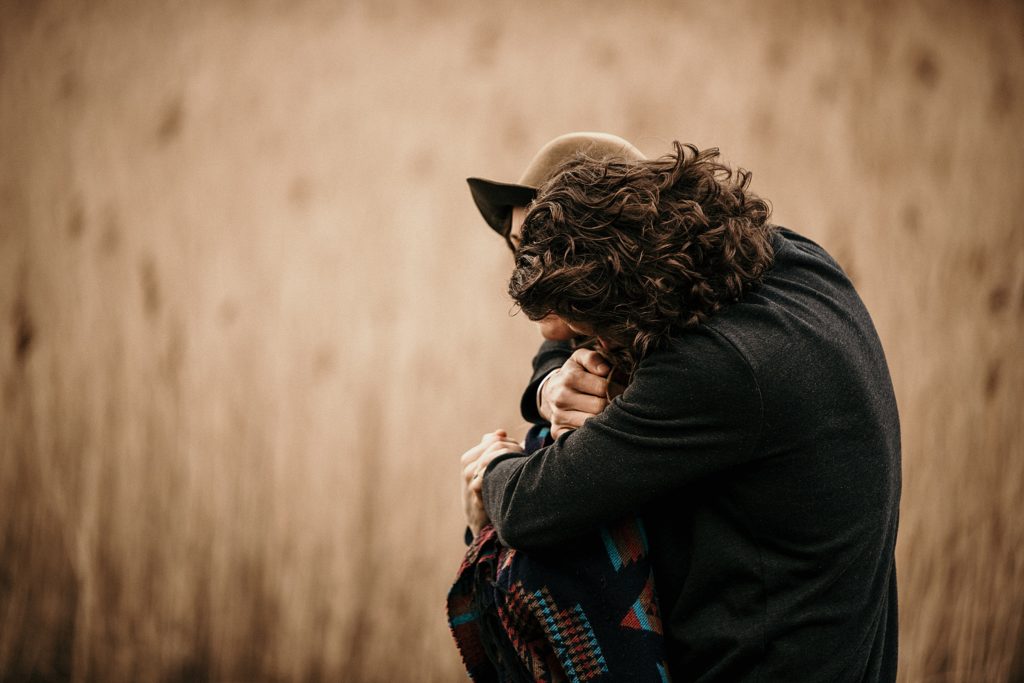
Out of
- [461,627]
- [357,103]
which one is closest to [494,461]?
[461,627]

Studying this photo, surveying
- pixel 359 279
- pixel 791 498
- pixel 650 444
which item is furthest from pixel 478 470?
pixel 359 279

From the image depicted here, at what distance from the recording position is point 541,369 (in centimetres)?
145

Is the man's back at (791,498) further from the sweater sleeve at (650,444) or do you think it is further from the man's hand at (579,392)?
the man's hand at (579,392)

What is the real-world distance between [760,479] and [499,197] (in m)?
0.69

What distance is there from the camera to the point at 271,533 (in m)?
2.39

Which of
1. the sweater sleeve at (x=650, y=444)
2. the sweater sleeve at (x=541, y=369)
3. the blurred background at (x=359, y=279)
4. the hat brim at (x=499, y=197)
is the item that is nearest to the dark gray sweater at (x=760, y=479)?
the sweater sleeve at (x=650, y=444)

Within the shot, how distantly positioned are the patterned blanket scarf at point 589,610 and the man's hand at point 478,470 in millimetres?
173

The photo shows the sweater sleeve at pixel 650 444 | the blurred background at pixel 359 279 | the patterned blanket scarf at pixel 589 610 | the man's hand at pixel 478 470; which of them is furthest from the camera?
the blurred background at pixel 359 279

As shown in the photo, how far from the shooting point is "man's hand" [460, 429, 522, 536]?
1300mm

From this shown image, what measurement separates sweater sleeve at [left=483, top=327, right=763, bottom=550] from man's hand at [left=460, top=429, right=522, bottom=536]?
0.20 m

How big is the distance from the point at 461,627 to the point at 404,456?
1.06 m

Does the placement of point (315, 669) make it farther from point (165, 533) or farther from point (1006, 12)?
point (1006, 12)

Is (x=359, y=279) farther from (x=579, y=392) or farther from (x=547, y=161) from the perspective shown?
(x=579, y=392)

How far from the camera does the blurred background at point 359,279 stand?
2305mm
